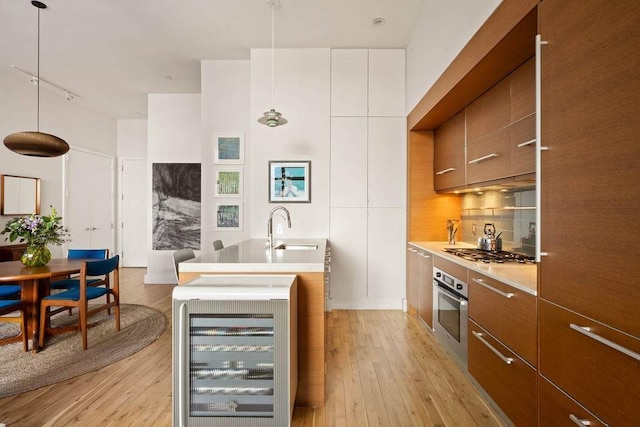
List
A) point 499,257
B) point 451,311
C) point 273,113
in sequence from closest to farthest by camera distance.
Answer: point 499,257
point 451,311
point 273,113

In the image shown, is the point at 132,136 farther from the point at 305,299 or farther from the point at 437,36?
the point at 305,299

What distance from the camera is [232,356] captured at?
1464mm

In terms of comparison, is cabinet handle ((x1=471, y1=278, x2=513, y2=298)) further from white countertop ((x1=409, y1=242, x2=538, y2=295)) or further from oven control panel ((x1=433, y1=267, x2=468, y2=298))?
oven control panel ((x1=433, y1=267, x2=468, y2=298))

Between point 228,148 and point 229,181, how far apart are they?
1.50ft

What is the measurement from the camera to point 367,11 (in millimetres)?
3094

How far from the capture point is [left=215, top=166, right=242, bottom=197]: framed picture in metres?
4.16

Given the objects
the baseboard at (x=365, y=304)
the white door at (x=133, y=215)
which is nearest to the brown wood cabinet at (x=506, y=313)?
the baseboard at (x=365, y=304)

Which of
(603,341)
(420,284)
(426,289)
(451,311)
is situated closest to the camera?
(603,341)

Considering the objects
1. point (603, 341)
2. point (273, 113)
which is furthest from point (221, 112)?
point (603, 341)

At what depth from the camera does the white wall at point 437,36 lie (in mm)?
2051

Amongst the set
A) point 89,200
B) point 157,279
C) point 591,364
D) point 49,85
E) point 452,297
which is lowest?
point 157,279

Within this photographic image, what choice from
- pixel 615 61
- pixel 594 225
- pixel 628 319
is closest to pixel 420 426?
pixel 628 319

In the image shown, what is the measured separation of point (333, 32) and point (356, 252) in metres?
2.58

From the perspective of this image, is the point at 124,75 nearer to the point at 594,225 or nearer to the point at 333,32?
the point at 333,32
